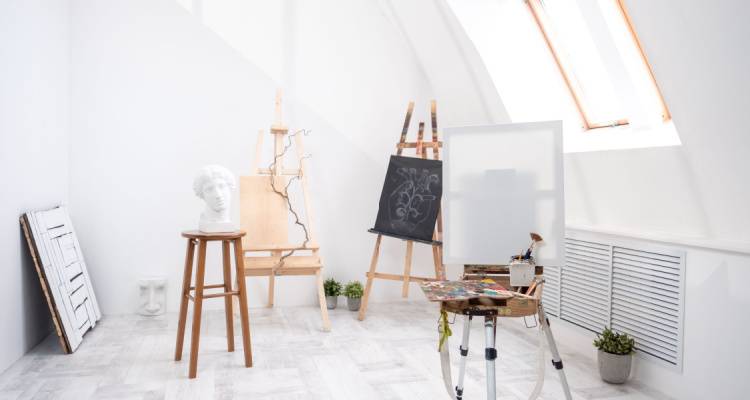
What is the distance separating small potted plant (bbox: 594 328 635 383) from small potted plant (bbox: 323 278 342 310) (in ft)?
6.90

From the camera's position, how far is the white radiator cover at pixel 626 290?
2682 mm

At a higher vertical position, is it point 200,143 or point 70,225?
point 200,143

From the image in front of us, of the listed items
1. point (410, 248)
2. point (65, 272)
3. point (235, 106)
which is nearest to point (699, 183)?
point (410, 248)

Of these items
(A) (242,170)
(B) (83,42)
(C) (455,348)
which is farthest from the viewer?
(A) (242,170)

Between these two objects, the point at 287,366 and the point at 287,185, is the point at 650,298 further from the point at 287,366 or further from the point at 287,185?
the point at 287,185

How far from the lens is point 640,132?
10.3 ft

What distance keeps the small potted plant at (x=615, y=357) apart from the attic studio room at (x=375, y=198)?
0.04 feet

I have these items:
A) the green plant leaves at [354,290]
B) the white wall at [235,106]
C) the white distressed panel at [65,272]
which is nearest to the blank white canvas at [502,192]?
the white wall at [235,106]

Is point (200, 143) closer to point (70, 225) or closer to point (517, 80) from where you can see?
point (70, 225)

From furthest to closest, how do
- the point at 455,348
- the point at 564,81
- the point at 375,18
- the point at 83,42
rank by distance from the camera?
1. the point at 375,18
2. the point at 83,42
3. the point at 564,81
4. the point at 455,348

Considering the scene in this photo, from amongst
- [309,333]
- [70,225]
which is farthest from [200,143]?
[309,333]

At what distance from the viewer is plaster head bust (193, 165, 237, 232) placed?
306cm

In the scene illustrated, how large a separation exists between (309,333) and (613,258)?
76.4 inches

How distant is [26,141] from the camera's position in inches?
125
